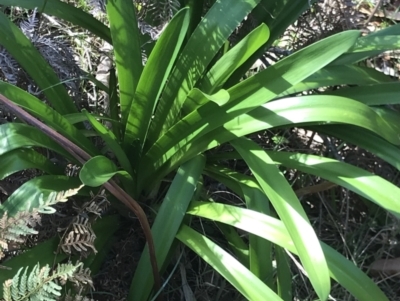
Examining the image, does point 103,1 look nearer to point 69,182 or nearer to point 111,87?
point 111,87

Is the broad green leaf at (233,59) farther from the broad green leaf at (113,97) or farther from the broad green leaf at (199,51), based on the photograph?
the broad green leaf at (113,97)

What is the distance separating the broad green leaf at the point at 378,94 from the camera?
2.87 ft

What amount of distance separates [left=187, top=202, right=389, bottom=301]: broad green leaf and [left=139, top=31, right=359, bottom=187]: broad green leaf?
0.14 metres

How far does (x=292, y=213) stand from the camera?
75 cm

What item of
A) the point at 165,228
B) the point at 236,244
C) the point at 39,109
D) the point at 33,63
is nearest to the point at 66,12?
the point at 33,63

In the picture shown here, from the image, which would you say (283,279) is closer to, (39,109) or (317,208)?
(317,208)

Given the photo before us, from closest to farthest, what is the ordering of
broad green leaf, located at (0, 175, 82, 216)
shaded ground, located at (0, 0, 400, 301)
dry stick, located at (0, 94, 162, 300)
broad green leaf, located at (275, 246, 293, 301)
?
dry stick, located at (0, 94, 162, 300), broad green leaf, located at (0, 175, 82, 216), broad green leaf, located at (275, 246, 293, 301), shaded ground, located at (0, 0, 400, 301)

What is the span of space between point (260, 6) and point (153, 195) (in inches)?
16.9

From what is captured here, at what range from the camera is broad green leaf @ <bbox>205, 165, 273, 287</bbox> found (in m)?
0.83

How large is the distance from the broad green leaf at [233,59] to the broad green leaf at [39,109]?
24 centimetres

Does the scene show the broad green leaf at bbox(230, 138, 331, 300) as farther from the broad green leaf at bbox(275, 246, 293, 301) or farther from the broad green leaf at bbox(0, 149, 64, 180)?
the broad green leaf at bbox(0, 149, 64, 180)

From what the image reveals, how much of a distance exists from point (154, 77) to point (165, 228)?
26 cm

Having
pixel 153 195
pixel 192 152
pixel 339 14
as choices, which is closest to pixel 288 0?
pixel 339 14

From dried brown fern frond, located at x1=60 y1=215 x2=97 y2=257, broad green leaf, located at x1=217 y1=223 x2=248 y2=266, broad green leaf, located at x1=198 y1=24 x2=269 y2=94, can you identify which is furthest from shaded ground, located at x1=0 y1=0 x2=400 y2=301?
broad green leaf, located at x1=198 y1=24 x2=269 y2=94
